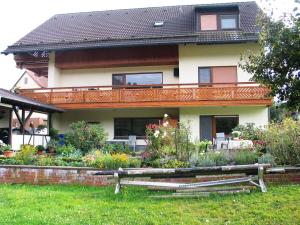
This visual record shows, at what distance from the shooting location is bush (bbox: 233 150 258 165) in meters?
9.95

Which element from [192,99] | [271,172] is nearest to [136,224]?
[271,172]

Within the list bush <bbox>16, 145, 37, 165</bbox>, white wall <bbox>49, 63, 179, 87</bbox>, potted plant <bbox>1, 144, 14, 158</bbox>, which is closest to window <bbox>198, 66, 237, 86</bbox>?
white wall <bbox>49, 63, 179, 87</bbox>

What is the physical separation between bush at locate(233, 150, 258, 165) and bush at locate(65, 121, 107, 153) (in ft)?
27.5

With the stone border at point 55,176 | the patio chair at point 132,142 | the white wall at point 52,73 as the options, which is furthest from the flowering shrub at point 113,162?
the white wall at point 52,73

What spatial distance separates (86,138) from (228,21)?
35.8ft

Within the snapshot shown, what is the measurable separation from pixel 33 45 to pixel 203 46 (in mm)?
10093

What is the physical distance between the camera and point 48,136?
19.5m

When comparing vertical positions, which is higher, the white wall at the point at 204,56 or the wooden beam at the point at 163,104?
the white wall at the point at 204,56

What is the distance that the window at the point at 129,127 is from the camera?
21047mm

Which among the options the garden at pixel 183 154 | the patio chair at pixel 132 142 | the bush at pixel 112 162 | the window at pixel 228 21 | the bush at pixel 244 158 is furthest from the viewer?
the window at pixel 228 21

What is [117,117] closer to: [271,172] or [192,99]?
[192,99]

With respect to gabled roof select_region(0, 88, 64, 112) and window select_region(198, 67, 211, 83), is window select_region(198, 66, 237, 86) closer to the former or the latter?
window select_region(198, 67, 211, 83)

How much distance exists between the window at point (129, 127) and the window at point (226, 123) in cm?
404

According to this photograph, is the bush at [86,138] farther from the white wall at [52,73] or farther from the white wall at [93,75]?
the white wall at [52,73]
